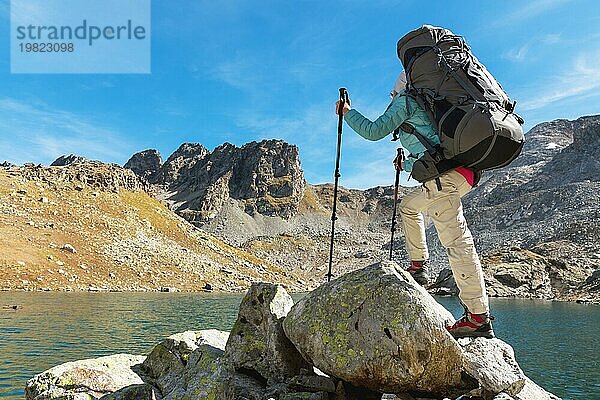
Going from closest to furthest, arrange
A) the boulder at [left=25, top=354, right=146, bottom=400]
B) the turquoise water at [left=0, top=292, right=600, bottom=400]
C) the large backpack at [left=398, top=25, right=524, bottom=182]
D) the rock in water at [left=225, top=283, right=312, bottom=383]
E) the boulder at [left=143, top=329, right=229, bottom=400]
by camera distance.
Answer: the large backpack at [left=398, top=25, right=524, bottom=182] → the boulder at [left=143, top=329, right=229, bottom=400] → the rock in water at [left=225, top=283, right=312, bottom=383] → the boulder at [left=25, top=354, right=146, bottom=400] → the turquoise water at [left=0, top=292, right=600, bottom=400]

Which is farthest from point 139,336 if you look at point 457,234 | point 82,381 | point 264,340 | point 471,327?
point 457,234

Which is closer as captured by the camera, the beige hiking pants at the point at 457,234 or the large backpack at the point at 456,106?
the large backpack at the point at 456,106

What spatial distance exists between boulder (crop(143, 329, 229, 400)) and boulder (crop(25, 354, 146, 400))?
67 cm

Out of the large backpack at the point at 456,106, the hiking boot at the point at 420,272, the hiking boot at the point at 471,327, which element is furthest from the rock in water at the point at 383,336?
the large backpack at the point at 456,106

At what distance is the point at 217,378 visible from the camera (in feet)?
32.4

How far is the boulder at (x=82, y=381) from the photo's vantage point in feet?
37.0

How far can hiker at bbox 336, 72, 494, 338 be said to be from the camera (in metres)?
8.48

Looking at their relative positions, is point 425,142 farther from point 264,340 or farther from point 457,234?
point 264,340

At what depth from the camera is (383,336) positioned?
8203mm

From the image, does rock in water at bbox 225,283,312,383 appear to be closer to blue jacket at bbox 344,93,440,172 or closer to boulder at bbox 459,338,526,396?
boulder at bbox 459,338,526,396

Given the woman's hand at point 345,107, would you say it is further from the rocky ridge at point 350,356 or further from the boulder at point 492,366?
the boulder at point 492,366

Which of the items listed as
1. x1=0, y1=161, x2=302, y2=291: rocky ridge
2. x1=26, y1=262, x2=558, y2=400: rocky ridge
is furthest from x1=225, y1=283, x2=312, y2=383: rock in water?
x1=0, y1=161, x2=302, y2=291: rocky ridge

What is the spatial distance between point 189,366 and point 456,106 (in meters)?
8.63

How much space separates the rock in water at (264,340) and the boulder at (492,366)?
3595 mm
